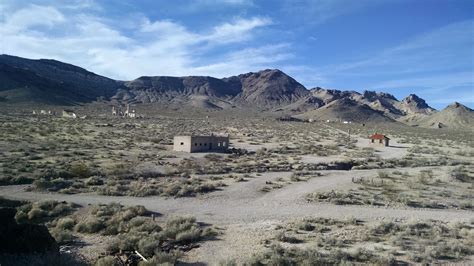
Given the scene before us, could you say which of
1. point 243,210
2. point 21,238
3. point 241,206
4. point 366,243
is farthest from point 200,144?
point 21,238

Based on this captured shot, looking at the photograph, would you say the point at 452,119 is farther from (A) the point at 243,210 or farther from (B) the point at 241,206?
(A) the point at 243,210

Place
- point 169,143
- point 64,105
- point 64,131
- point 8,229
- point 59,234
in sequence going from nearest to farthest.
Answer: point 8,229, point 59,234, point 169,143, point 64,131, point 64,105

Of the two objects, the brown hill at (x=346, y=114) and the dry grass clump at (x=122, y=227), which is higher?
the brown hill at (x=346, y=114)

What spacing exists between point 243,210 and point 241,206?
1114 mm

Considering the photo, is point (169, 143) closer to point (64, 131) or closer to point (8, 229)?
point (64, 131)

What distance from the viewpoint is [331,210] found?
942 inches

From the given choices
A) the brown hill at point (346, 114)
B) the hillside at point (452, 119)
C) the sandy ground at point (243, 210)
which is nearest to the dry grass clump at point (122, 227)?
the sandy ground at point (243, 210)

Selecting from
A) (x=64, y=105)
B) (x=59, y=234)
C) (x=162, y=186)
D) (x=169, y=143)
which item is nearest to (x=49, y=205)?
(x=59, y=234)

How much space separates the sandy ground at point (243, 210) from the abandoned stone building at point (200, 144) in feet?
72.2

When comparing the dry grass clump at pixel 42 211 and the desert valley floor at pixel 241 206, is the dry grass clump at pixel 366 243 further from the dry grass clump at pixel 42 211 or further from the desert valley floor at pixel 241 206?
the dry grass clump at pixel 42 211

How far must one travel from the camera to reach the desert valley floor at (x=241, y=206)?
1606cm

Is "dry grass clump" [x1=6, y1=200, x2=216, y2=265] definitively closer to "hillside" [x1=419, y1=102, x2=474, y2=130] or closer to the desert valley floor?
the desert valley floor

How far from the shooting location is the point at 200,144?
53.4 metres

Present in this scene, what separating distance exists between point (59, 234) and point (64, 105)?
14187 centimetres
